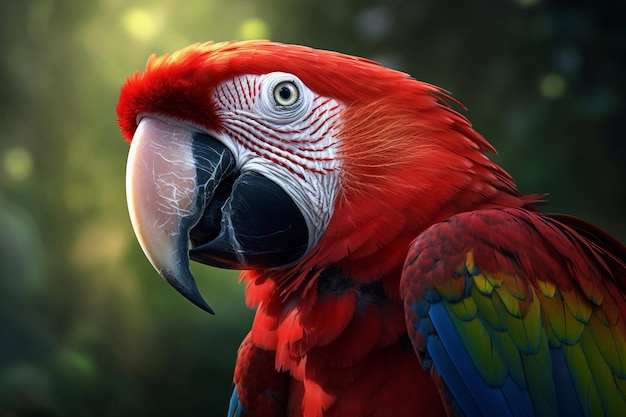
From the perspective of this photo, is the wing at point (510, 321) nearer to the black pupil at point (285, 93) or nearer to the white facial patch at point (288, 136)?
the white facial patch at point (288, 136)

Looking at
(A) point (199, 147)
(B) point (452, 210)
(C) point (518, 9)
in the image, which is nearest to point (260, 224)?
(A) point (199, 147)

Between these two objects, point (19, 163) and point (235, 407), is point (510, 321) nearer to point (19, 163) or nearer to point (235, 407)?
point (235, 407)

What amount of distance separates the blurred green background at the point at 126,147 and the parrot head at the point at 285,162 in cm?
124

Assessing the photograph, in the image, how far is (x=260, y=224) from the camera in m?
1.12

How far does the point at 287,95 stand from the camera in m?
1.18

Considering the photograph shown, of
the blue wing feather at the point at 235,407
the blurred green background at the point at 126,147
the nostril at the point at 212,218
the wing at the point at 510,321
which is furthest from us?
the blurred green background at the point at 126,147

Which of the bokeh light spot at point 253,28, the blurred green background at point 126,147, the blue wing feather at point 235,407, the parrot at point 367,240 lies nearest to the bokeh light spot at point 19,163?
the blurred green background at point 126,147

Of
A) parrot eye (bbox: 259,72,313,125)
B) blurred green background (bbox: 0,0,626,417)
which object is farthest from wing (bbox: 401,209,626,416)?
blurred green background (bbox: 0,0,626,417)

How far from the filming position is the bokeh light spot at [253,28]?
2.46 metres

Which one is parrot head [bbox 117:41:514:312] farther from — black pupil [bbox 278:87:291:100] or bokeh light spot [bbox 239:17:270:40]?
bokeh light spot [bbox 239:17:270:40]

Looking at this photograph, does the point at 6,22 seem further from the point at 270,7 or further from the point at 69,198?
the point at 270,7

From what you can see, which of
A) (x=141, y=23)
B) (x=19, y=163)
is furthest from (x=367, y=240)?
(x=19, y=163)

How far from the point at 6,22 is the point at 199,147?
1.72 metres

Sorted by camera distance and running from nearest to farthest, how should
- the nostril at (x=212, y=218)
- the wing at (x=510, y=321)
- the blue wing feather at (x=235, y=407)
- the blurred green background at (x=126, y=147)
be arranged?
1. the wing at (x=510, y=321)
2. the nostril at (x=212, y=218)
3. the blue wing feather at (x=235, y=407)
4. the blurred green background at (x=126, y=147)
